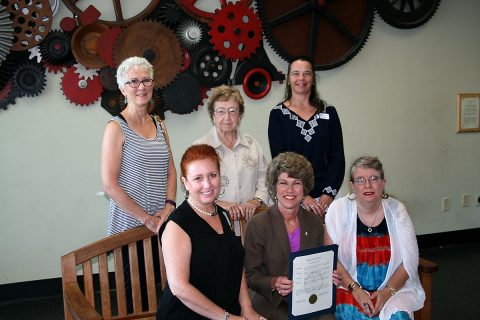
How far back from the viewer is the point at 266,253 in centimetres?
212

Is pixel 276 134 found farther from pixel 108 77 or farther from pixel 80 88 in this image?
pixel 80 88

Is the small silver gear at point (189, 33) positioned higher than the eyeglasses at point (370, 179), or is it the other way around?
the small silver gear at point (189, 33)

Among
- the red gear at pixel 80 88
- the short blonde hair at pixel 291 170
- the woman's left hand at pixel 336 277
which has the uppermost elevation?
the red gear at pixel 80 88

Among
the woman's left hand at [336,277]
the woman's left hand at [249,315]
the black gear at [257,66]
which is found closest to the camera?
the woman's left hand at [249,315]

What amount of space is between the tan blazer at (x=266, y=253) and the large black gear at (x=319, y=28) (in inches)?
86.2

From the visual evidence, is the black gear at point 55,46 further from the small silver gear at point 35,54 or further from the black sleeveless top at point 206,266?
the black sleeveless top at point 206,266

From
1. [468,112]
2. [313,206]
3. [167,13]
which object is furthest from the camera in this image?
[468,112]

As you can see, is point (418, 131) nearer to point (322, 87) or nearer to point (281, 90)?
point (322, 87)

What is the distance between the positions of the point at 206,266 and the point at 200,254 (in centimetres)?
5

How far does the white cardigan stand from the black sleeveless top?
663 millimetres

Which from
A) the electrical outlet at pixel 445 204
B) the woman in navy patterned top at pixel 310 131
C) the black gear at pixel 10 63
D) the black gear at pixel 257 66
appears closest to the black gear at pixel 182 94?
the black gear at pixel 257 66

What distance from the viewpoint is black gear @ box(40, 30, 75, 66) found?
3.37 meters

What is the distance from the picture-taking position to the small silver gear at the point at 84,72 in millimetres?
3486

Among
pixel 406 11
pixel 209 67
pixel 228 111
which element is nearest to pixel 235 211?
pixel 228 111
